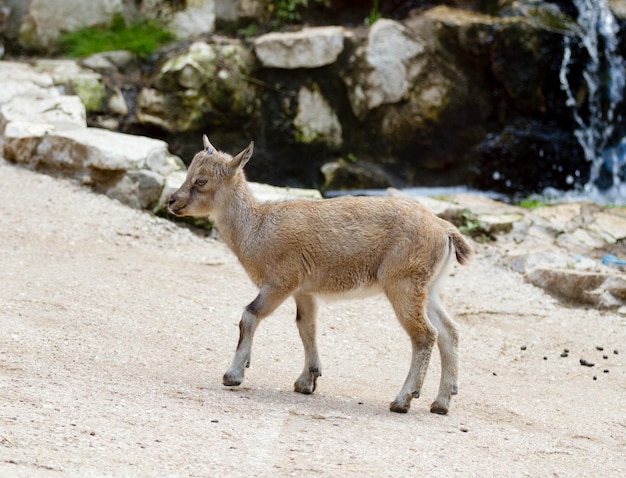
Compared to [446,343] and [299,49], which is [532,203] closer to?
Result: [299,49]

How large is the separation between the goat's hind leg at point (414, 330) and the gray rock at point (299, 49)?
28.7 feet

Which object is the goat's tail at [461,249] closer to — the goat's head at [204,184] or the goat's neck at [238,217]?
the goat's neck at [238,217]

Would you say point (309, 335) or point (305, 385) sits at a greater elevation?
point (309, 335)

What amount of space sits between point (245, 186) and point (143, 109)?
294 inches

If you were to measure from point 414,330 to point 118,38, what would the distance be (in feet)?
34.1

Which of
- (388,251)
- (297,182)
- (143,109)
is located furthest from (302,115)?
(388,251)

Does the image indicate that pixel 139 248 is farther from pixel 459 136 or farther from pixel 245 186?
pixel 459 136

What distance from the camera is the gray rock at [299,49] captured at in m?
14.6

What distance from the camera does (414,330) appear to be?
6508 millimetres

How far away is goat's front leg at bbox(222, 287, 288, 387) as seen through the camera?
21.2ft

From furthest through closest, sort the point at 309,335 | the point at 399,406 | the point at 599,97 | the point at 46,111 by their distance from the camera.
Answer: the point at 599,97 < the point at 46,111 < the point at 309,335 < the point at 399,406

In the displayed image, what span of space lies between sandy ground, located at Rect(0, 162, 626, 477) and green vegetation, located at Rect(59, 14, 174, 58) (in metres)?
4.03

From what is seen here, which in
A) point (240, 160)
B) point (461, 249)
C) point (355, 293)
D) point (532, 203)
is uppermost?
point (240, 160)

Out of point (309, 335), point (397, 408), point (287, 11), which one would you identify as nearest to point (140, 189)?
point (309, 335)
